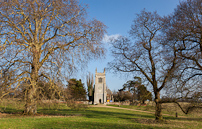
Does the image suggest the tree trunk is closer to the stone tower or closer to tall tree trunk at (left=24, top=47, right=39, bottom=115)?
tall tree trunk at (left=24, top=47, right=39, bottom=115)

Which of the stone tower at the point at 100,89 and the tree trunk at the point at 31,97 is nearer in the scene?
the tree trunk at the point at 31,97

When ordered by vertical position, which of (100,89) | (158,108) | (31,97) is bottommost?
(158,108)

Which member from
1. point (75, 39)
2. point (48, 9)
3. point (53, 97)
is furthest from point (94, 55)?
point (48, 9)

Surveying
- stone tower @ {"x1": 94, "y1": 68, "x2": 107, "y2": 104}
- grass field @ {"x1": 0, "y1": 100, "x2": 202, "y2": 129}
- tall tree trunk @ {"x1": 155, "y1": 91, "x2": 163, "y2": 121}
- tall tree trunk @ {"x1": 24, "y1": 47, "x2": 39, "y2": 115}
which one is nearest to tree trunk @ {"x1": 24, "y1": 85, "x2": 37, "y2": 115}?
tall tree trunk @ {"x1": 24, "y1": 47, "x2": 39, "y2": 115}

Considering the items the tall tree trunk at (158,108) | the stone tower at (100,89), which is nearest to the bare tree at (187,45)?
the tall tree trunk at (158,108)

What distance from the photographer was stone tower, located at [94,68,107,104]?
69375 mm

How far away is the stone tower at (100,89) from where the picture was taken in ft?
228

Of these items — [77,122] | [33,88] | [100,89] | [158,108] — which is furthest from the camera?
[100,89]

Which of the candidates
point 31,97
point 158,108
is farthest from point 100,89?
point 31,97

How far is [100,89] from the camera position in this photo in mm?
70562

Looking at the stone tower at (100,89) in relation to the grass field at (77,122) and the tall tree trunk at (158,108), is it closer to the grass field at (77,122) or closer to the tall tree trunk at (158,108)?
the grass field at (77,122)

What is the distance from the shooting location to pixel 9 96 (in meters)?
12.9

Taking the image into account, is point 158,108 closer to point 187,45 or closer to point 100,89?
point 187,45

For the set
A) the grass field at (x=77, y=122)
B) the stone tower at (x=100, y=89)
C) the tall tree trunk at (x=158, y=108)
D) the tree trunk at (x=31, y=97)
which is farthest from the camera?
the stone tower at (x=100, y=89)
